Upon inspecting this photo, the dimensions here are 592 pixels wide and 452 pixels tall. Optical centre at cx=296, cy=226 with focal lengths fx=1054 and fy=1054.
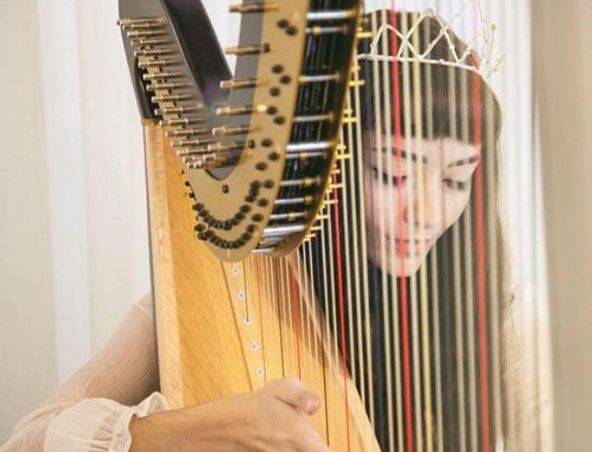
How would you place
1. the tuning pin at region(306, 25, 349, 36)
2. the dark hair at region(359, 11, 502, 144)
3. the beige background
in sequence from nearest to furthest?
the tuning pin at region(306, 25, 349, 36) → the dark hair at region(359, 11, 502, 144) → the beige background

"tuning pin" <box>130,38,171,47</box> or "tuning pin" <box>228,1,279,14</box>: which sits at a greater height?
"tuning pin" <box>130,38,171,47</box>

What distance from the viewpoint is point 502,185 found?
864 millimetres

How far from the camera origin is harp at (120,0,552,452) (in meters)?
0.71

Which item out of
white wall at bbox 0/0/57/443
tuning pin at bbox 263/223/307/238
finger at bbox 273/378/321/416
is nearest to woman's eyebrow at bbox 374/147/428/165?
tuning pin at bbox 263/223/307/238

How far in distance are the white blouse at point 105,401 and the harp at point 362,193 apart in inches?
9.1

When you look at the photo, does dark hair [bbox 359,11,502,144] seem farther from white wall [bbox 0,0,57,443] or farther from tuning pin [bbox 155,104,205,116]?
white wall [bbox 0,0,57,443]

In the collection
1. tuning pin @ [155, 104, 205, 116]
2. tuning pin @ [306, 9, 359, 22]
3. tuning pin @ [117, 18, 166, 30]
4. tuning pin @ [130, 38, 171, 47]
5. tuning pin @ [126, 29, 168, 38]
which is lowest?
tuning pin @ [155, 104, 205, 116]

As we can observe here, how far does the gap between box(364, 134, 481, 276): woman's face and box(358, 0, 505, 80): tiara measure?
6 cm

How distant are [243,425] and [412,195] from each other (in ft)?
1.01

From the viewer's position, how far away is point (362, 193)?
941mm

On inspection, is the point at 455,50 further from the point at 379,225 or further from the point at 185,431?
the point at 185,431

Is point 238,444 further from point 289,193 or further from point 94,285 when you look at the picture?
point 94,285

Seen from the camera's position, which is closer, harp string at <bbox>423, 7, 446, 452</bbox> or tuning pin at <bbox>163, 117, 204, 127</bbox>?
harp string at <bbox>423, 7, 446, 452</bbox>

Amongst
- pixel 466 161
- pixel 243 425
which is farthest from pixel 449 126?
pixel 243 425
